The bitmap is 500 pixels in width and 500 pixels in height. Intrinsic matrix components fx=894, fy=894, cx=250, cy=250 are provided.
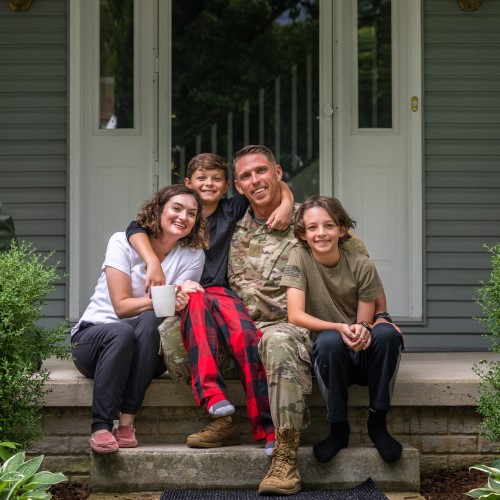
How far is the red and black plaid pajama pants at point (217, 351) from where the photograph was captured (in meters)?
3.30

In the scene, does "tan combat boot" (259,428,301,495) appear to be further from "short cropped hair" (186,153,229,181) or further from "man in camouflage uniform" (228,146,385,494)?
"short cropped hair" (186,153,229,181)

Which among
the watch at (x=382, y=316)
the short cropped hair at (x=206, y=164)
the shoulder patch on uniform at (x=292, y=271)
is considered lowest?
the watch at (x=382, y=316)

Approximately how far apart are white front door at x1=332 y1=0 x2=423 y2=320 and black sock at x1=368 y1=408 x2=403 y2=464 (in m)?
1.85

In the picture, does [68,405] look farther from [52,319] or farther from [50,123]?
[50,123]

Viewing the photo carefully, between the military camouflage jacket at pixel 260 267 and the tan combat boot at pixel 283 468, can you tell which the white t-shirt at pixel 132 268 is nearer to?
the military camouflage jacket at pixel 260 267

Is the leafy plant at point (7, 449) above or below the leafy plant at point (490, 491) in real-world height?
above

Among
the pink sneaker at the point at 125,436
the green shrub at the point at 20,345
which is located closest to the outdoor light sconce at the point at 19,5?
the green shrub at the point at 20,345

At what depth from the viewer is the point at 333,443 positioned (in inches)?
132

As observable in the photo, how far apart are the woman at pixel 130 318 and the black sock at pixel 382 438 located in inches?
33.1

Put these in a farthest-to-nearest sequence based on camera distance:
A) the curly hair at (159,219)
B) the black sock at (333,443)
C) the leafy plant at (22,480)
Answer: the curly hair at (159,219)
the black sock at (333,443)
the leafy plant at (22,480)

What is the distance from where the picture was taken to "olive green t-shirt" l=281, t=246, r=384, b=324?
3479 mm

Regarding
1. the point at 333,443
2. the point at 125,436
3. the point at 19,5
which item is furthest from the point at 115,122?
the point at 333,443

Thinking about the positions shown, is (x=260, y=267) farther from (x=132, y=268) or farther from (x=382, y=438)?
(x=382, y=438)

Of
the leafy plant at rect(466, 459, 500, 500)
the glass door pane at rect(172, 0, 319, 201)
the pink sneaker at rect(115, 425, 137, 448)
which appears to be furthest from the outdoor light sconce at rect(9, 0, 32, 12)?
the leafy plant at rect(466, 459, 500, 500)
